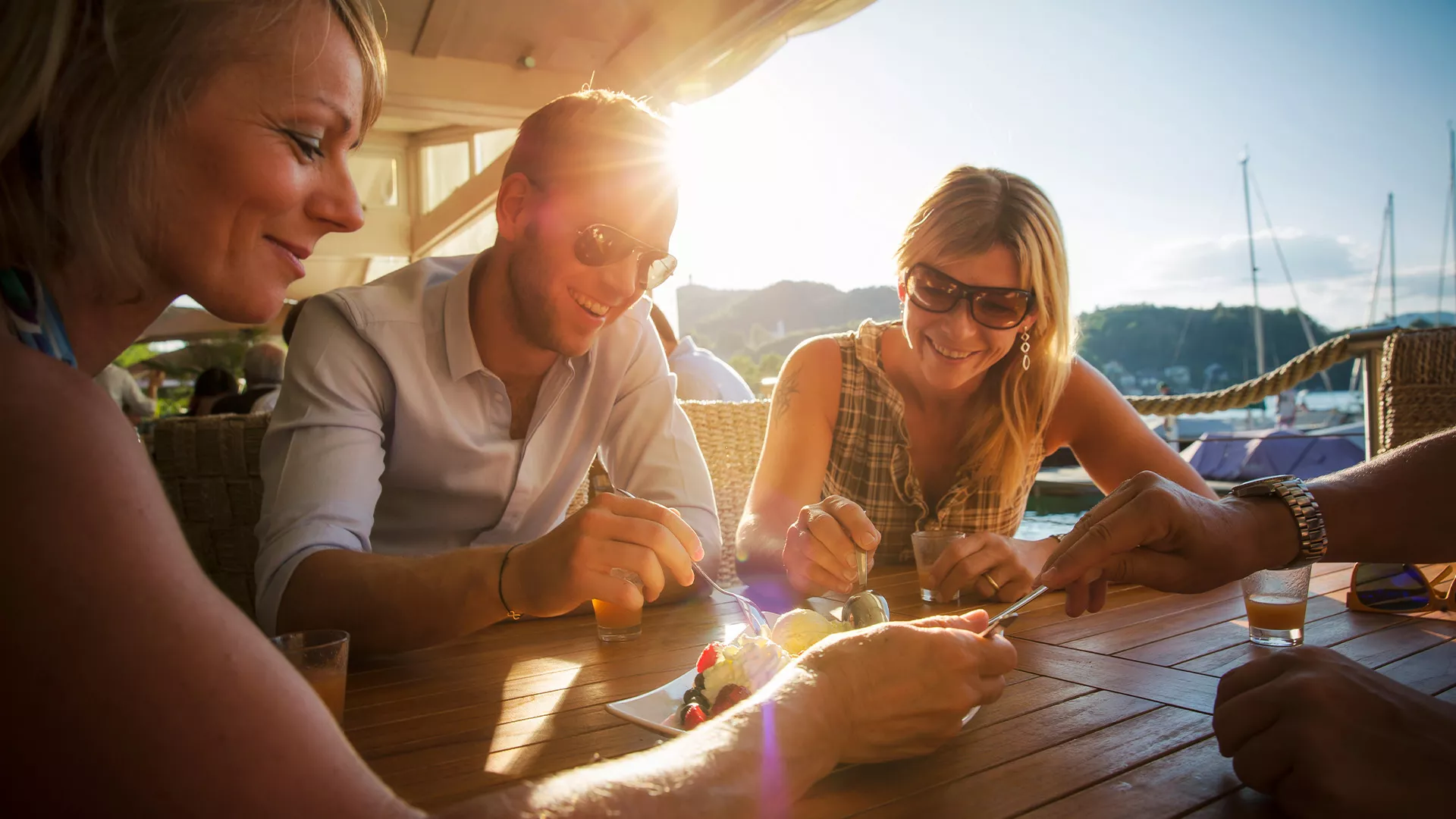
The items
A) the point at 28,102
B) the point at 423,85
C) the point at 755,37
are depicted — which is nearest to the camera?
the point at 28,102

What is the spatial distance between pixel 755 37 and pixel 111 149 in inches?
161

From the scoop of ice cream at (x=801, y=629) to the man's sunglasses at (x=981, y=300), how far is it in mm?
1258

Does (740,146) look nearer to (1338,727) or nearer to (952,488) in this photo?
(952,488)

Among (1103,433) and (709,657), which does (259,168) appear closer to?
(709,657)

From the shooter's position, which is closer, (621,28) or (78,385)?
(78,385)

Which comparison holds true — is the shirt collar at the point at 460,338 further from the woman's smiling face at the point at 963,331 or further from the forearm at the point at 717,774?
the forearm at the point at 717,774

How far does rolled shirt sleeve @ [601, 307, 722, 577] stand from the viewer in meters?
2.19

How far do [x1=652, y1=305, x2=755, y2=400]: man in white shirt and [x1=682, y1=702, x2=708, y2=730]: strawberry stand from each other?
132 inches

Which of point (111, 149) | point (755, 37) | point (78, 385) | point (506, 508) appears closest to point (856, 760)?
point (78, 385)

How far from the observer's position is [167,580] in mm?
548

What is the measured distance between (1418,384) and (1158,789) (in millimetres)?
2282

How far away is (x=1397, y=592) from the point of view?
4.79ft

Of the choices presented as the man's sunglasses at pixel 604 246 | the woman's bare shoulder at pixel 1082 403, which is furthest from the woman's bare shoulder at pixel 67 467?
the woman's bare shoulder at pixel 1082 403

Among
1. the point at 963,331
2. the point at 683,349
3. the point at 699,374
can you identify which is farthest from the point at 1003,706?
the point at 683,349
